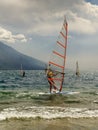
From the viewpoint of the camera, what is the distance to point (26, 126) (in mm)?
15328

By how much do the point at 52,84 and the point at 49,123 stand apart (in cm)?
1552

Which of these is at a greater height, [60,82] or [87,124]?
[60,82]

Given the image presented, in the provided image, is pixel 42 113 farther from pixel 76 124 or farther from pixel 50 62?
pixel 50 62

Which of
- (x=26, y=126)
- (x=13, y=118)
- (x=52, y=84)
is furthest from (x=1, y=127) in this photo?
(x=52, y=84)

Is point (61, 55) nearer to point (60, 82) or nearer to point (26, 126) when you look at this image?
→ point (60, 82)

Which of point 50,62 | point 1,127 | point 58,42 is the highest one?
point 58,42

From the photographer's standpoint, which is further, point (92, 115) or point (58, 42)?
point (58, 42)

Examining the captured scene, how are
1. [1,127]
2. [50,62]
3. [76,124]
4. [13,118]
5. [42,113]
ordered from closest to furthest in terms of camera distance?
[1,127], [76,124], [13,118], [42,113], [50,62]

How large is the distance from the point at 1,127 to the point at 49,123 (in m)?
2.90

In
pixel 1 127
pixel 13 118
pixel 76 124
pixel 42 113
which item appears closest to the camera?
pixel 1 127

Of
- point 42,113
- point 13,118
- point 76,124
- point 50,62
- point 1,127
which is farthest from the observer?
point 50,62

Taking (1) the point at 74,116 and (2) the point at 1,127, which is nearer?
(2) the point at 1,127

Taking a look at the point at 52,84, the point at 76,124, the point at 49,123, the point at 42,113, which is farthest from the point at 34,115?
the point at 52,84

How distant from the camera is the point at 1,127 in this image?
14.9 m
